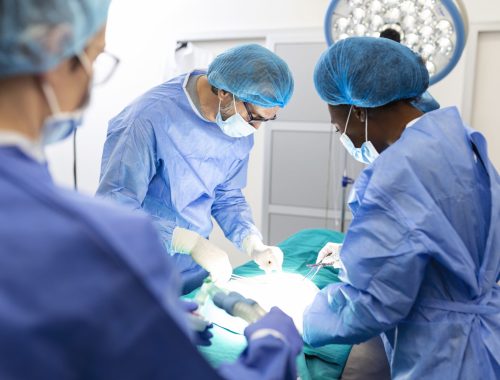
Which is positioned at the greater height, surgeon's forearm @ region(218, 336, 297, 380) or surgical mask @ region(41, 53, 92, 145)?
surgical mask @ region(41, 53, 92, 145)

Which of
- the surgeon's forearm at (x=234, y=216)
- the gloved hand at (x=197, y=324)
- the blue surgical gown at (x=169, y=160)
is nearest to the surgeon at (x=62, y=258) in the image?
the gloved hand at (x=197, y=324)

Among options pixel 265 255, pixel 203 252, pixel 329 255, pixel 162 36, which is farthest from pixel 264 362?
pixel 162 36

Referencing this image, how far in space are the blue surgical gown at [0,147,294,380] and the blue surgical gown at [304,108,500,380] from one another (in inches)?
26.8

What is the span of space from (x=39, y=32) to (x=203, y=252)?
52.1 inches

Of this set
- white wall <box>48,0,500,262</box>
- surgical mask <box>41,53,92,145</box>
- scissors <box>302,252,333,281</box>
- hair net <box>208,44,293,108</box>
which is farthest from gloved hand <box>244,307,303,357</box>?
white wall <box>48,0,500,262</box>

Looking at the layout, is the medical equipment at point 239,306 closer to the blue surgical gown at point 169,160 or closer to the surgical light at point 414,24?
the blue surgical gown at point 169,160

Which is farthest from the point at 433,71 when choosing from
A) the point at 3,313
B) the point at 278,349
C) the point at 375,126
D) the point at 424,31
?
the point at 3,313

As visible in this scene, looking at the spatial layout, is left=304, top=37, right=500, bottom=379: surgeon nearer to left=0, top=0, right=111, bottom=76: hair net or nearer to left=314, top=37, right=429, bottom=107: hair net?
left=314, top=37, right=429, bottom=107: hair net

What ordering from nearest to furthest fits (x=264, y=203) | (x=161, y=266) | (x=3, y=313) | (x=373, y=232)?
(x=3, y=313) < (x=161, y=266) < (x=373, y=232) < (x=264, y=203)

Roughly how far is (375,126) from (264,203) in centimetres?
210

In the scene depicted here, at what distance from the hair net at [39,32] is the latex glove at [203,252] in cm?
119

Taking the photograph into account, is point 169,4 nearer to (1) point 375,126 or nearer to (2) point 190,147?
(2) point 190,147

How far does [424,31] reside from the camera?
6.15ft

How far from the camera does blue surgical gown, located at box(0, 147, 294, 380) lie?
1.49 ft
